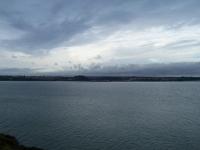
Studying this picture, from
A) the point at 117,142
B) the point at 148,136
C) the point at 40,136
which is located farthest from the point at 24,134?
the point at 148,136

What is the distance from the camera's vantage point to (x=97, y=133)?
29859mm

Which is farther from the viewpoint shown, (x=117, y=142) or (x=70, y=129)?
(x=70, y=129)

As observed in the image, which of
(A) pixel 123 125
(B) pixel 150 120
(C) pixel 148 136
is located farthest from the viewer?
(B) pixel 150 120

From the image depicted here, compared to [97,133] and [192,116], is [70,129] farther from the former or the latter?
[192,116]

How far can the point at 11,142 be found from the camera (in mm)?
22078

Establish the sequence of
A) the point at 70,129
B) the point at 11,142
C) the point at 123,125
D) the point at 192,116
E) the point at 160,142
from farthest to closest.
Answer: the point at 192,116 → the point at 123,125 → the point at 70,129 → the point at 160,142 → the point at 11,142

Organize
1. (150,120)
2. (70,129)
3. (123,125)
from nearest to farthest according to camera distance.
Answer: (70,129), (123,125), (150,120)

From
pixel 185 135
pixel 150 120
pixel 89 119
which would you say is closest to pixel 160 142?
pixel 185 135

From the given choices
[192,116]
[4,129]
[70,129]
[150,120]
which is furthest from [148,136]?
[4,129]

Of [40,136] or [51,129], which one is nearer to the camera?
[40,136]

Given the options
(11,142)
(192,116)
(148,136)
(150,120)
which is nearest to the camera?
(11,142)

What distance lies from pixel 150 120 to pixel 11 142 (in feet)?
83.3

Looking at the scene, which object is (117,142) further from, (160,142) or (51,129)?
(51,129)

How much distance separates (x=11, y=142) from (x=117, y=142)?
42.9 feet
